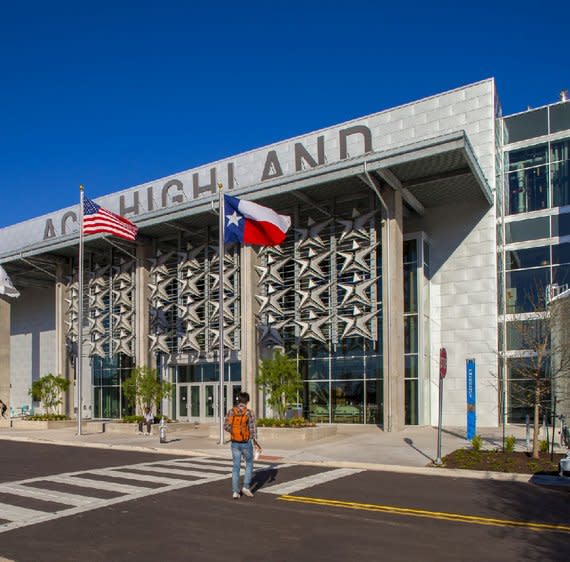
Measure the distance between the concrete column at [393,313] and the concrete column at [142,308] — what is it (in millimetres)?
15019

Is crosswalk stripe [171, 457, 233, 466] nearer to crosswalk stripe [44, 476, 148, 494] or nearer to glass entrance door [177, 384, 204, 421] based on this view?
crosswalk stripe [44, 476, 148, 494]

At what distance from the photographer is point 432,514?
10250 millimetres

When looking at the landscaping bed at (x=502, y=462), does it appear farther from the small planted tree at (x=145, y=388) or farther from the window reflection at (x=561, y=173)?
the small planted tree at (x=145, y=388)

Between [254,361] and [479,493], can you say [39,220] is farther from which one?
[479,493]

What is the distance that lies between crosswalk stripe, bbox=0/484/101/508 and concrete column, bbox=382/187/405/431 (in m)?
16.3

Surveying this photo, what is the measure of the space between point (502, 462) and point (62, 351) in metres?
31.7

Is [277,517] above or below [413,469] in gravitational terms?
above

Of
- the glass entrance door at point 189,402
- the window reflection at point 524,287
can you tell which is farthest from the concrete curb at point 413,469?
the window reflection at point 524,287

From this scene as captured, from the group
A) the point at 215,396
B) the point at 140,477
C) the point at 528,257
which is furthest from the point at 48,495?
the point at 528,257

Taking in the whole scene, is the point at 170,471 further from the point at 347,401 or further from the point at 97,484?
the point at 347,401

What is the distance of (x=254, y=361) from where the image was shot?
1230 inches

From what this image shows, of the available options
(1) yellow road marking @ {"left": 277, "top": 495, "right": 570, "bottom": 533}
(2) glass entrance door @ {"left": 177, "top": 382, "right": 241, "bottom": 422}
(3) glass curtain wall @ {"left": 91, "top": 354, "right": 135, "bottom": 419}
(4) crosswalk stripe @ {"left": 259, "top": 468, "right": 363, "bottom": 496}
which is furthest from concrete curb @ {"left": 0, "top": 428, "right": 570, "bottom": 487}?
(3) glass curtain wall @ {"left": 91, "top": 354, "right": 135, "bottom": 419}

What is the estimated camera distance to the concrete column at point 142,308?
36000 mm

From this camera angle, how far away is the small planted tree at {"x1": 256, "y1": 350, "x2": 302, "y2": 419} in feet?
81.9
